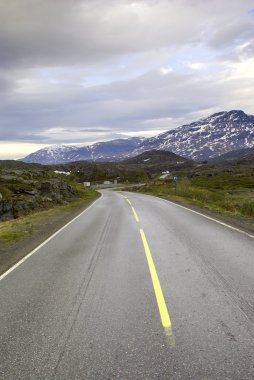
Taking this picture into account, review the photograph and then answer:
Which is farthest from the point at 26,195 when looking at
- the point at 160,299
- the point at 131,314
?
the point at 131,314

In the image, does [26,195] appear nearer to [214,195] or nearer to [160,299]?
[214,195]

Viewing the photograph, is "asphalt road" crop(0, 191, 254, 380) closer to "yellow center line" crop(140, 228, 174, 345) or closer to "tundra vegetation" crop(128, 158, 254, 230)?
"yellow center line" crop(140, 228, 174, 345)

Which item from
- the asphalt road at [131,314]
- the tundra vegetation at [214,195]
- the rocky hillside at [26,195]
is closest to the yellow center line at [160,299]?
the asphalt road at [131,314]

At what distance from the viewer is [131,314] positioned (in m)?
6.02

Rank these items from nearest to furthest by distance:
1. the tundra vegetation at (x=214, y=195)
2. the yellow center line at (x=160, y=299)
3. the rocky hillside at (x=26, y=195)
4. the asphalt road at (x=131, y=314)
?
1. the asphalt road at (x=131, y=314)
2. the yellow center line at (x=160, y=299)
3. the tundra vegetation at (x=214, y=195)
4. the rocky hillside at (x=26, y=195)

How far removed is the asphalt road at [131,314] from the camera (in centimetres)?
440

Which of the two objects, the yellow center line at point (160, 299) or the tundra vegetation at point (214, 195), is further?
the tundra vegetation at point (214, 195)

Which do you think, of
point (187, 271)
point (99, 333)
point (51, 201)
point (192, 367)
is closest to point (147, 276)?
point (187, 271)

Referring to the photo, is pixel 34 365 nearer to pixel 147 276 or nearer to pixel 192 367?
pixel 192 367

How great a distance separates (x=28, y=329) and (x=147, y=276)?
3.33m

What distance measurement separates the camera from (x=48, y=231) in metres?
17.0

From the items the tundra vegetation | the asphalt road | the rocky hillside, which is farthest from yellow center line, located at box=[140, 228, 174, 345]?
the rocky hillside

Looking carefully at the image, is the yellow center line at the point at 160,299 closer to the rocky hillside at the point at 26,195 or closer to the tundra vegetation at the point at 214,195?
the tundra vegetation at the point at 214,195

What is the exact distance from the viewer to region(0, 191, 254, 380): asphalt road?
4398mm
